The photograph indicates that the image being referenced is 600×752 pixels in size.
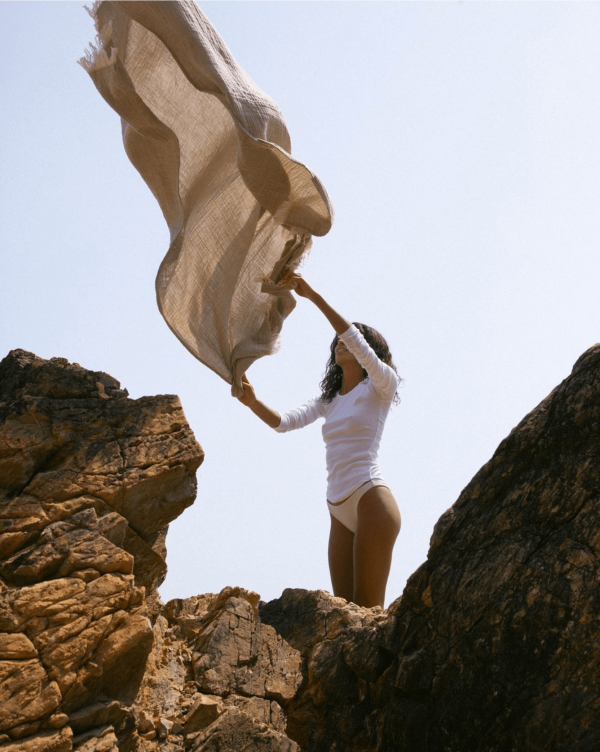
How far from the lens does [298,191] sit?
12.4 ft

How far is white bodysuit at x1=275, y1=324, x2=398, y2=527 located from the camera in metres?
4.17

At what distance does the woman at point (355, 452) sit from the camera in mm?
4023

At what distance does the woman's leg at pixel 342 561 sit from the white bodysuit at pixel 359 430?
8 centimetres

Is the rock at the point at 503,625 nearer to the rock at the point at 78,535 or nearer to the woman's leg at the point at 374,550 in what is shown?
the woman's leg at the point at 374,550

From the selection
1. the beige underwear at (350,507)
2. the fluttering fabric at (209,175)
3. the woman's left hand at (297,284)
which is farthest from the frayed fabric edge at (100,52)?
the beige underwear at (350,507)

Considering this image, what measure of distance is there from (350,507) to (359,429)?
417mm

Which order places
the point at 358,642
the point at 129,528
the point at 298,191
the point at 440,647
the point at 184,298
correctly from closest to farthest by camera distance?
the point at 440,647
the point at 358,642
the point at 129,528
the point at 298,191
the point at 184,298

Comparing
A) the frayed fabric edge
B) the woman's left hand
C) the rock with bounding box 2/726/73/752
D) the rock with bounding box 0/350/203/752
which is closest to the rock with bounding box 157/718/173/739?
the rock with bounding box 0/350/203/752

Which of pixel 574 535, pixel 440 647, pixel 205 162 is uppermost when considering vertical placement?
pixel 205 162

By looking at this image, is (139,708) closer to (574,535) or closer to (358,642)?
(358,642)

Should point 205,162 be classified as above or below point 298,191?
above

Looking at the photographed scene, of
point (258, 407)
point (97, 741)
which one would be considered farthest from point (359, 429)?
point (97, 741)

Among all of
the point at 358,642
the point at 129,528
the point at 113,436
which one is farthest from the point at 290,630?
→ the point at 113,436

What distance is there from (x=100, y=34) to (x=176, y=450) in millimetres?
2017
